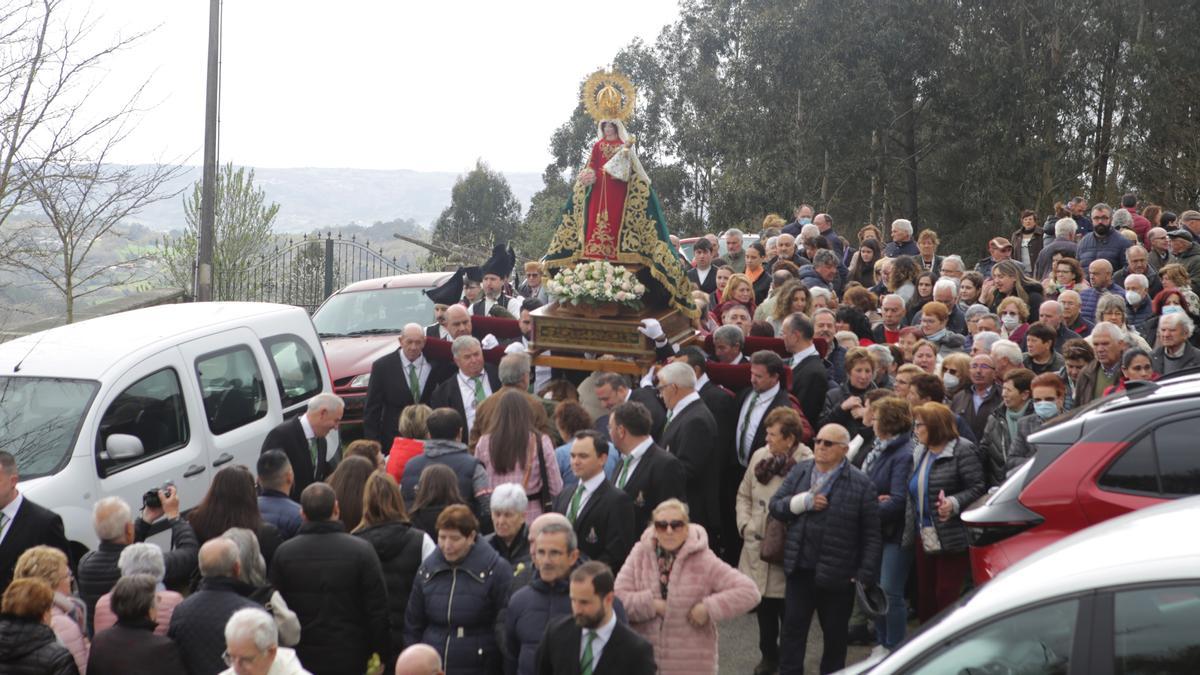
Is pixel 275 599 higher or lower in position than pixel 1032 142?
lower

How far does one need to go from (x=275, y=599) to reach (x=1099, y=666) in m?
4.02

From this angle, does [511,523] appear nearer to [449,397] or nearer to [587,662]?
[587,662]

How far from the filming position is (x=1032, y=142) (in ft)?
113

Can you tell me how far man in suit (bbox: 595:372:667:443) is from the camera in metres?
9.27

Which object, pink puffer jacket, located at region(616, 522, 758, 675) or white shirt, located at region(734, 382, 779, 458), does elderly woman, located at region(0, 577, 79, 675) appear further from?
white shirt, located at region(734, 382, 779, 458)

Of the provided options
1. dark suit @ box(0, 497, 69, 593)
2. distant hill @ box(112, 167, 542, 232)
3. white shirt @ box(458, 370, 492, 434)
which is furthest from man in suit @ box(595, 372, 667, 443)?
distant hill @ box(112, 167, 542, 232)

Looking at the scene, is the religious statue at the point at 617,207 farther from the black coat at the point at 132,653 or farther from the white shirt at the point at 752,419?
the black coat at the point at 132,653

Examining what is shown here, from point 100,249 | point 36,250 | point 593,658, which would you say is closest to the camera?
point 593,658

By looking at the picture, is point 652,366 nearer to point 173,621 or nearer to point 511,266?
point 511,266

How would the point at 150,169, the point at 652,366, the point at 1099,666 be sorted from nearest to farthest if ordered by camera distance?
the point at 1099,666 < the point at 652,366 < the point at 150,169

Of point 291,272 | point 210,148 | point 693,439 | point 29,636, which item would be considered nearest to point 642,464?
point 693,439

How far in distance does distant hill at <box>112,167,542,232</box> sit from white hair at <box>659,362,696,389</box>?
115771 mm

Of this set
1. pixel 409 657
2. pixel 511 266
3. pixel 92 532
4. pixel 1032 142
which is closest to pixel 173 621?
pixel 409 657

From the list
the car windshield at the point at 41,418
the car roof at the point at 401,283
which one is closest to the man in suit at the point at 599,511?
the car windshield at the point at 41,418
